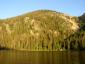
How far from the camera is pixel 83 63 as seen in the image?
86562 mm

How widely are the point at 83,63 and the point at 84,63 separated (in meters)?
0.51

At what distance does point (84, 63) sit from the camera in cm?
8612
